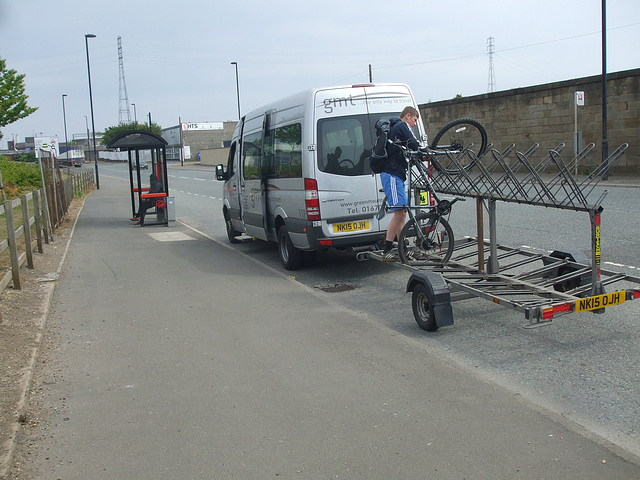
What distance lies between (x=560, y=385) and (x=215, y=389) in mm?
2659

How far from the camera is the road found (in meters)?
4.51

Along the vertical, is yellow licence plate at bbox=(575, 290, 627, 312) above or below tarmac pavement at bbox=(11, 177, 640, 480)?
above

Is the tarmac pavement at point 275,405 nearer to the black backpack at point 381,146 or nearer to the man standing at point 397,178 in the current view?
the man standing at point 397,178

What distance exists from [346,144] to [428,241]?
6.64 feet

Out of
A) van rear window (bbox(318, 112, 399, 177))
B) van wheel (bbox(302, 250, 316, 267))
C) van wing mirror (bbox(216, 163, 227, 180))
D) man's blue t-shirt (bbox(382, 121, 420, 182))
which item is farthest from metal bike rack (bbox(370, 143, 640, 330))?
van wing mirror (bbox(216, 163, 227, 180))

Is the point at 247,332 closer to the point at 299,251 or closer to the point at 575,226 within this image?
the point at 299,251

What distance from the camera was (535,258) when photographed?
7.20 m

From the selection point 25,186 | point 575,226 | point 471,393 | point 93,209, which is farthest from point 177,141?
point 471,393

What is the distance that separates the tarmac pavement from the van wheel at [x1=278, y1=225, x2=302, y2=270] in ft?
5.80

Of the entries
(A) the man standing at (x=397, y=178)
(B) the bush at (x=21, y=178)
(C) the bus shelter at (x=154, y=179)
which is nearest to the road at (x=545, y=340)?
(A) the man standing at (x=397, y=178)

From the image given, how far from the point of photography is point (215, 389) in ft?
16.8

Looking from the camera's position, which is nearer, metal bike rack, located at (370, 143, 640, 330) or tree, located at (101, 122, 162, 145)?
metal bike rack, located at (370, 143, 640, 330)

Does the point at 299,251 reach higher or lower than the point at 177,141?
lower

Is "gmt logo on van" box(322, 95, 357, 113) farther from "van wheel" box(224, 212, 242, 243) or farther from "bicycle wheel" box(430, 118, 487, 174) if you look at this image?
"van wheel" box(224, 212, 242, 243)
